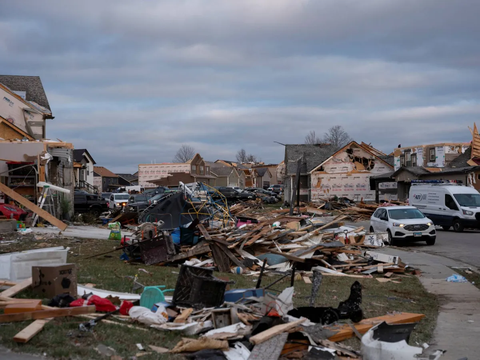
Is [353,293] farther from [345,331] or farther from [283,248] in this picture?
[283,248]

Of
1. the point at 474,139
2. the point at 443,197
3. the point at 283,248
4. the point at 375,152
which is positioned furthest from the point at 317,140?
the point at 283,248

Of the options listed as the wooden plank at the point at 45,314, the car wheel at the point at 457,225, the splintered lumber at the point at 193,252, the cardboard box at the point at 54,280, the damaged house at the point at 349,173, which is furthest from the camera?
the damaged house at the point at 349,173

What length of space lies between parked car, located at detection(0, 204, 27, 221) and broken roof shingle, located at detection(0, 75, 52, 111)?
24.0 m

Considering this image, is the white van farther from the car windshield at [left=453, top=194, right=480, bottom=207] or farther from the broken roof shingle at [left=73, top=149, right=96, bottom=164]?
the broken roof shingle at [left=73, top=149, right=96, bottom=164]

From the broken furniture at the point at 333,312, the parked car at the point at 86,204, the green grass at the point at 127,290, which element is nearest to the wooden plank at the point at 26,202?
the green grass at the point at 127,290

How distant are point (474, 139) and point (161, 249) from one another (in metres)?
37.4

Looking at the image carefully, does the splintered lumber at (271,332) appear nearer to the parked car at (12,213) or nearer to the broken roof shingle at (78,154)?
the parked car at (12,213)

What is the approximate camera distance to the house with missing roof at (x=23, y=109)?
33.3 meters

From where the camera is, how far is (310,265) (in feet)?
46.5

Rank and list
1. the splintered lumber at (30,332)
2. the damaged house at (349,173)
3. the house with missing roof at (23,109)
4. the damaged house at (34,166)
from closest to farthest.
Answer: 1. the splintered lumber at (30,332)
2. the damaged house at (34,166)
3. the house with missing roof at (23,109)
4. the damaged house at (349,173)

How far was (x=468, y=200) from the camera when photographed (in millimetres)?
27844

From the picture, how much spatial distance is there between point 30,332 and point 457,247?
18.6 m

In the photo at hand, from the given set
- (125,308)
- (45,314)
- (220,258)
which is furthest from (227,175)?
(45,314)

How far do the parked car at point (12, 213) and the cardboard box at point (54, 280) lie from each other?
15291 millimetres
